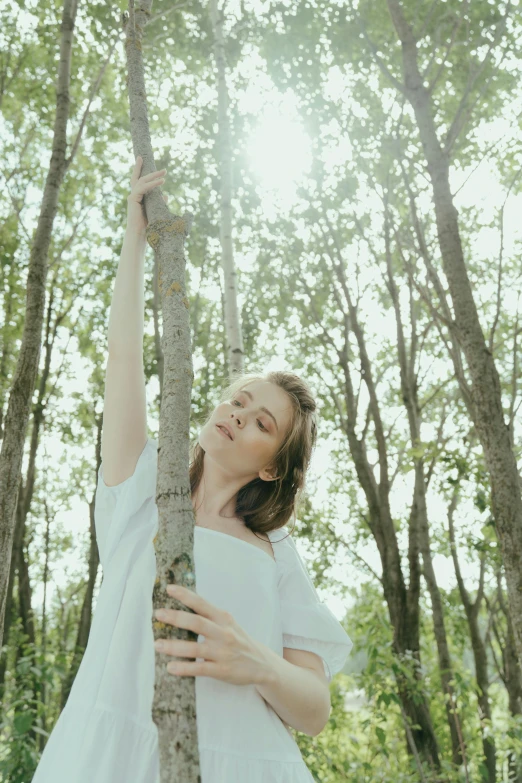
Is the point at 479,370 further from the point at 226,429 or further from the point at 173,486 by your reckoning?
the point at 173,486

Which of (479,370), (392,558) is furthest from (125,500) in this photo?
(392,558)

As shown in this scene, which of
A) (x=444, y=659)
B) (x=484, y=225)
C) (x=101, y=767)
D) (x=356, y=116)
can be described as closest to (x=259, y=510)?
(x=101, y=767)

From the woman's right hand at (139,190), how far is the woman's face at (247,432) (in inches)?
24.2

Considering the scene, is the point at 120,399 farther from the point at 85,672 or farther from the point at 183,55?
the point at 183,55

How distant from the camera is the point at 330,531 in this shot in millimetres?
14789

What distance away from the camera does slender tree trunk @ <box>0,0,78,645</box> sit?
3195 millimetres

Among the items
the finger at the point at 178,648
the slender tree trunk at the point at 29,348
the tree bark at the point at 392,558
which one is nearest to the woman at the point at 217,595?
the finger at the point at 178,648

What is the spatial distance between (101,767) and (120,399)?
0.90m

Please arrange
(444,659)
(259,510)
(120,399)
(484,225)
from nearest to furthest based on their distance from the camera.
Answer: (120,399), (259,510), (444,659), (484,225)

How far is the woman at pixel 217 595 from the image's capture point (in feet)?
4.93

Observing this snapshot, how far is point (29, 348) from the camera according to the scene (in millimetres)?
3744

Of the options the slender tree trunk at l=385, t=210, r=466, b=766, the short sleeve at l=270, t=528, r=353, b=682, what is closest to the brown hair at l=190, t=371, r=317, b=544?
the short sleeve at l=270, t=528, r=353, b=682

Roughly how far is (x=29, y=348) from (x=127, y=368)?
2137 mm

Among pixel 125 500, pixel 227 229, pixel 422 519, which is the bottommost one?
pixel 125 500
